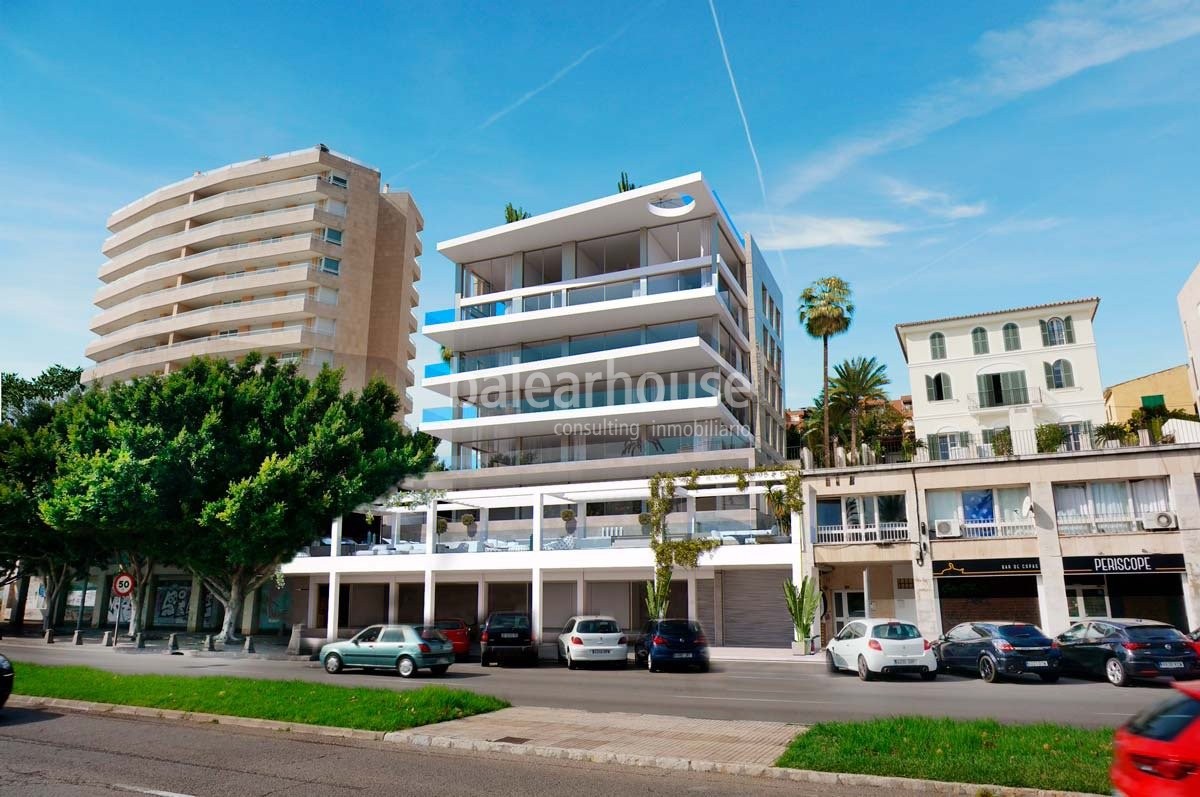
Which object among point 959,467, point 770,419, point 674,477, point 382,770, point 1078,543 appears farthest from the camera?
point 770,419

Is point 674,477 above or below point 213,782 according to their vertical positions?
above

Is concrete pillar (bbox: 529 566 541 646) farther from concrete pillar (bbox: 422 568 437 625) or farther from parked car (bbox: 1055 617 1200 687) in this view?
parked car (bbox: 1055 617 1200 687)

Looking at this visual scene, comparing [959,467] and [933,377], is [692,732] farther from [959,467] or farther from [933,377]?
[933,377]

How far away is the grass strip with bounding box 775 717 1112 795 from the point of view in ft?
26.4

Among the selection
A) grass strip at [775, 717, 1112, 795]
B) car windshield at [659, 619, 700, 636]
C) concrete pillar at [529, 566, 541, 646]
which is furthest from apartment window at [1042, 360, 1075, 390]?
grass strip at [775, 717, 1112, 795]

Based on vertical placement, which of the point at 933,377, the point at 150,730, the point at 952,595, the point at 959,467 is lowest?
the point at 150,730

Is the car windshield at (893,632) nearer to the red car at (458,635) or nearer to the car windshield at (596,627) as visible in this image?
the car windshield at (596,627)

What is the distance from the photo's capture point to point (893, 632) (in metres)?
20.7

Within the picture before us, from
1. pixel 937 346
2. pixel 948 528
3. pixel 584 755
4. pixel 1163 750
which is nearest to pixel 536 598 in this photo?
pixel 948 528

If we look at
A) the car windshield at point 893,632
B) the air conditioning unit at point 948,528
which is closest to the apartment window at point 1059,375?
the air conditioning unit at point 948,528

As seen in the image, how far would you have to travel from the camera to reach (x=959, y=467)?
32.9 m

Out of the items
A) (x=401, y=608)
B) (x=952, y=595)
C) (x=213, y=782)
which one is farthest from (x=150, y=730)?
(x=401, y=608)

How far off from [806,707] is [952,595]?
68.2ft

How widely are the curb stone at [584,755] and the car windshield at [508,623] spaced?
13652 mm
